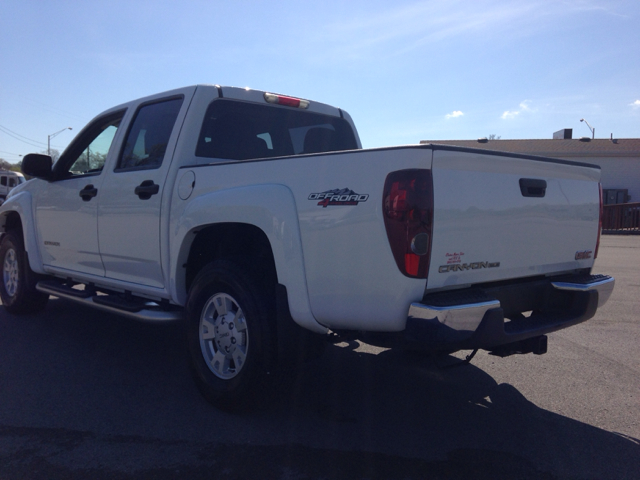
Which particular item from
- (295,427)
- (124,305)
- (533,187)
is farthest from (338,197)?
(124,305)

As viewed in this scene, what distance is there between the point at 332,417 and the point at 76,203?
3202 millimetres

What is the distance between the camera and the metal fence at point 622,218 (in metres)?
25.6

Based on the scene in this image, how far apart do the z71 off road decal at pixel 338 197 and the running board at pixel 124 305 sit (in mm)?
1690

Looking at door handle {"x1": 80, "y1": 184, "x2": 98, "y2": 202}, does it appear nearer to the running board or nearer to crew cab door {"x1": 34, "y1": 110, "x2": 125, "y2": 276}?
crew cab door {"x1": 34, "y1": 110, "x2": 125, "y2": 276}

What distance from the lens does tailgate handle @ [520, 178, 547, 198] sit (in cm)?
336

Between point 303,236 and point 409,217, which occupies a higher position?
point 409,217

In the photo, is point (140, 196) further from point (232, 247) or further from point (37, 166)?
point (37, 166)

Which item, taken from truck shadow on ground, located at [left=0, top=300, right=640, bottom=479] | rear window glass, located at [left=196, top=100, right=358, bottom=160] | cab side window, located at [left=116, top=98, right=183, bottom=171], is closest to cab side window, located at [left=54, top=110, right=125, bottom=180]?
cab side window, located at [left=116, top=98, right=183, bottom=171]

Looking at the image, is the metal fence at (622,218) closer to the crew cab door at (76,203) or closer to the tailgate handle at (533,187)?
the tailgate handle at (533,187)

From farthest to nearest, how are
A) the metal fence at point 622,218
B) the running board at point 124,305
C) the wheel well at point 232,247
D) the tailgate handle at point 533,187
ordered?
the metal fence at point 622,218
the running board at point 124,305
the wheel well at point 232,247
the tailgate handle at point 533,187

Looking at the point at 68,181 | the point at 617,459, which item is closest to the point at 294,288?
the point at 617,459

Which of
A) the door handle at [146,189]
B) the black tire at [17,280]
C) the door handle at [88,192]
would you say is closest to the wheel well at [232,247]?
the door handle at [146,189]

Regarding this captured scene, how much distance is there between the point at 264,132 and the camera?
503 centimetres

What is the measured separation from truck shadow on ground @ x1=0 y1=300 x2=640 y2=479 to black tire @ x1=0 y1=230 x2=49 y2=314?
4.61ft
